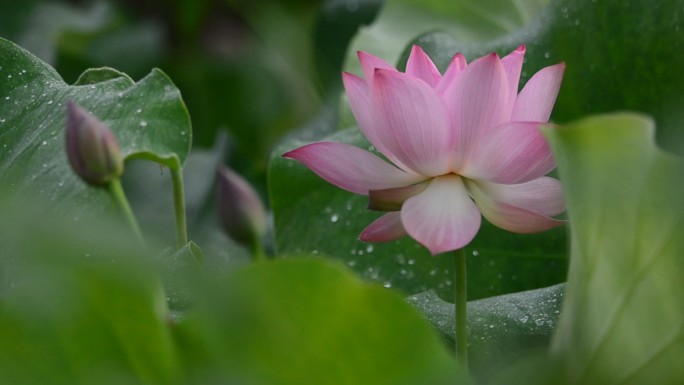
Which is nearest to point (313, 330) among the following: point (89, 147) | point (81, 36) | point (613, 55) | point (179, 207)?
point (89, 147)

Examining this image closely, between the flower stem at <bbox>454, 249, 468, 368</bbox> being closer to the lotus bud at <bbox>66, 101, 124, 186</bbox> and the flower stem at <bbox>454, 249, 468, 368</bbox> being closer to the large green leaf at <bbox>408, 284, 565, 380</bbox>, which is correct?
the large green leaf at <bbox>408, 284, 565, 380</bbox>

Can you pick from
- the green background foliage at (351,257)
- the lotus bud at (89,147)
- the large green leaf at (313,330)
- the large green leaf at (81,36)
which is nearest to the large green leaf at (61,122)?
the green background foliage at (351,257)

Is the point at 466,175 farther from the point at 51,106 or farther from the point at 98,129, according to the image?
the point at 51,106

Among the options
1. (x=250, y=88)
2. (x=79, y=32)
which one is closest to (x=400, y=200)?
(x=79, y=32)

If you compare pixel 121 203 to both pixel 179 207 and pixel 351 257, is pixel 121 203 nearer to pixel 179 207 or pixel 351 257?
pixel 179 207

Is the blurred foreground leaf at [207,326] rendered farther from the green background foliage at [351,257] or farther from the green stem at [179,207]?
the green stem at [179,207]

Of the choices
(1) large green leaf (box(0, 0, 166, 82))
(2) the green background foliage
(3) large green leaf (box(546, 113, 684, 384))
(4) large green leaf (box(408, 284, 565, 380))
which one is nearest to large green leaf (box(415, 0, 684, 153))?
(2) the green background foliage
